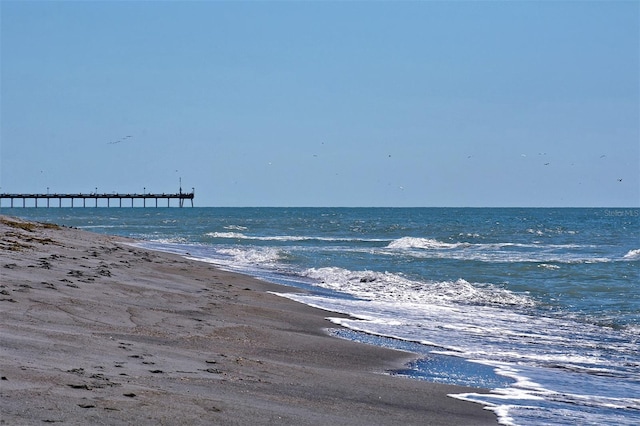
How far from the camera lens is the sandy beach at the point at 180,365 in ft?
20.3

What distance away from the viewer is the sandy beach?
20.3ft

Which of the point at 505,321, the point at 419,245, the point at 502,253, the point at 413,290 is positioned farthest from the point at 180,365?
the point at 419,245

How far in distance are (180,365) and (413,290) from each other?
497 inches

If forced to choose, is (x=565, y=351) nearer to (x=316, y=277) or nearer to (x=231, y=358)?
(x=231, y=358)

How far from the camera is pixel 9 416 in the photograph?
541cm

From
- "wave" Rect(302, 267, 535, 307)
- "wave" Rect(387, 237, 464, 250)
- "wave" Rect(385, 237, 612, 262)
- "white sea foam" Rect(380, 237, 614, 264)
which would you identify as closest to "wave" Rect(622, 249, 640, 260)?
"wave" Rect(385, 237, 612, 262)

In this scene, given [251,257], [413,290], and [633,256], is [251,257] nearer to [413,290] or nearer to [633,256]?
[413,290]

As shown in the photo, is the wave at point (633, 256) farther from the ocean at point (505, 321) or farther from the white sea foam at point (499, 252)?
the white sea foam at point (499, 252)

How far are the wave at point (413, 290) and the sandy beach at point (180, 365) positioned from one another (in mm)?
4288

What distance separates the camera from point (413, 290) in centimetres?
2019

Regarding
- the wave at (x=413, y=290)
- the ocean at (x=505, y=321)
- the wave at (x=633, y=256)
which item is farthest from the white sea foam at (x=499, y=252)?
the wave at (x=413, y=290)

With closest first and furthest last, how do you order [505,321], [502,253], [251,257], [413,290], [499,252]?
1. [505,321]
2. [413,290]
3. [251,257]
4. [502,253]
5. [499,252]

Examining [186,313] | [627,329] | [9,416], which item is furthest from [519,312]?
[9,416]

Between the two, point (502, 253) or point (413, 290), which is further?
point (502, 253)
